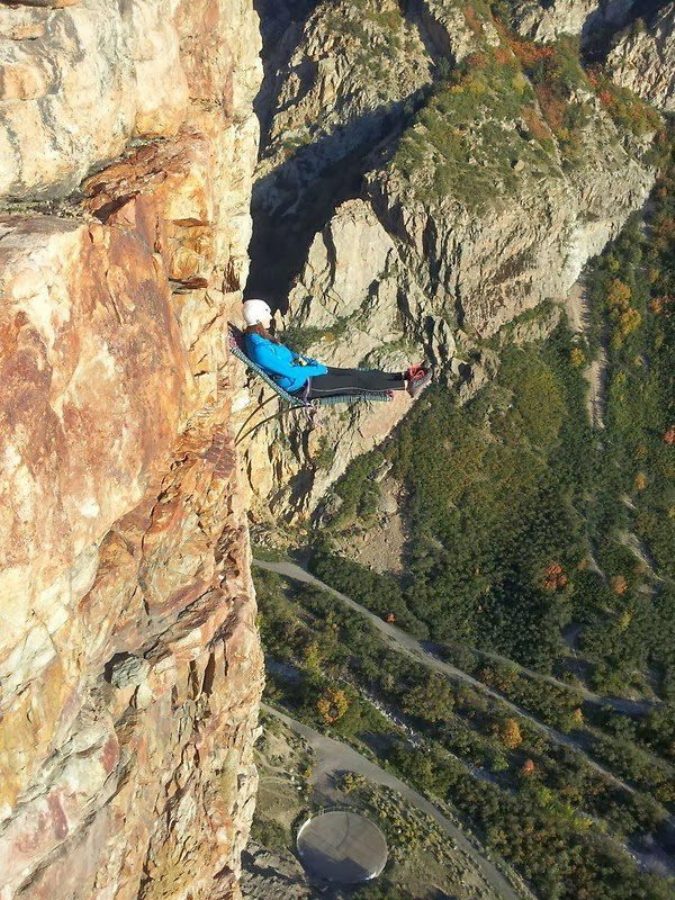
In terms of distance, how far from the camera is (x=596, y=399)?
5869 cm

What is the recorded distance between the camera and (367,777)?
1592 inches

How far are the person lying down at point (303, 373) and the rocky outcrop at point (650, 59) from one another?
60848mm

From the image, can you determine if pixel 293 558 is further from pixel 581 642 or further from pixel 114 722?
pixel 114 722

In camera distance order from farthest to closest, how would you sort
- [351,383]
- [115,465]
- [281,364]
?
[351,383], [281,364], [115,465]

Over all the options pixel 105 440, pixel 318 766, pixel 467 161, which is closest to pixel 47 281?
pixel 105 440

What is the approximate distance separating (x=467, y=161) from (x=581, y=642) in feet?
125

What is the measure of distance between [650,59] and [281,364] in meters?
64.7

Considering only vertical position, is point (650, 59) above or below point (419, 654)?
above

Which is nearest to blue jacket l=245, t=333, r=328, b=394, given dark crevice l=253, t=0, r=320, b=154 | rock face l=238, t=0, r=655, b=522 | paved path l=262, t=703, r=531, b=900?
paved path l=262, t=703, r=531, b=900

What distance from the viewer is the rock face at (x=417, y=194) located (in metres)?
57.4

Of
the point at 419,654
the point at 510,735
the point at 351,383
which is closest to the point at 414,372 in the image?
the point at 351,383

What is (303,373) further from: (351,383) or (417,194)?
(417,194)

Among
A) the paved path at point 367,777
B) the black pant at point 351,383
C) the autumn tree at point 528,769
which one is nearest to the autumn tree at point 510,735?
the autumn tree at point 528,769

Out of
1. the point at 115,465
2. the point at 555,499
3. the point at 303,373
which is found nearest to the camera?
the point at 115,465
